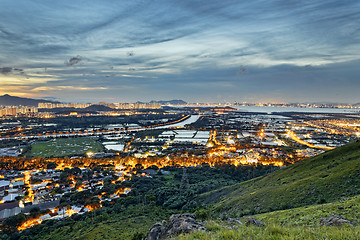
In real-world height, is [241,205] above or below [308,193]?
below

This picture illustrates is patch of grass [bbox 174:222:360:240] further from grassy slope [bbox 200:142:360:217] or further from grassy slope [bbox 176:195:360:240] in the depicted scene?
grassy slope [bbox 200:142:360:217]

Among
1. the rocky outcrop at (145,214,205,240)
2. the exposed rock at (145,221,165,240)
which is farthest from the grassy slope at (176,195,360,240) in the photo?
the exposed rock at (145,221,165,240)

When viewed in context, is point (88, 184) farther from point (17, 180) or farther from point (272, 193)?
point (272, 193)

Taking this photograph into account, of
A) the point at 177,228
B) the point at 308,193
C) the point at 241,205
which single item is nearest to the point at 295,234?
the point at 177,228

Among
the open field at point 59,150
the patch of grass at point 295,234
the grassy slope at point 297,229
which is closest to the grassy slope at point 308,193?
the grassy slope at point 297,229

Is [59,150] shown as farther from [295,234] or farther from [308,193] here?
[295,234]

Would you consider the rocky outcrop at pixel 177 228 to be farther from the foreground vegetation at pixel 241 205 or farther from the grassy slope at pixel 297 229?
the foreground vegetation at pixel 241 205

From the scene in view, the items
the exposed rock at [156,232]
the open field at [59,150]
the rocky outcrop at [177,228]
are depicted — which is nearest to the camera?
the rocky outcrop at [177,228]

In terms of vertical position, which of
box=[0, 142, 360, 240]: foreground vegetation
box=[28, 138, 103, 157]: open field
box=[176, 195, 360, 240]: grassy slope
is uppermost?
box=[176, 195, 360, 240]: grassy slope

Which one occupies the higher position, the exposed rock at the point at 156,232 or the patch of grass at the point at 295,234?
the patch of grass at the point at 295,234

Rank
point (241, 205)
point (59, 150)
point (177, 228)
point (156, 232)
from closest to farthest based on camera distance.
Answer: point (177, 228) < point (156, 232) < point (241, 205) < point (59, 150)

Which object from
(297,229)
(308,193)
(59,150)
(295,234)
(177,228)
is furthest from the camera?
(59,150)

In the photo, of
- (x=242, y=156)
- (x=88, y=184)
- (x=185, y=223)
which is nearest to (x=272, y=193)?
(x=185, y=223)
